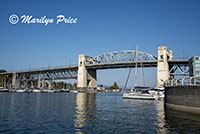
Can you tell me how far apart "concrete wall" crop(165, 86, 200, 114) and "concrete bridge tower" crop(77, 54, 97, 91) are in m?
104

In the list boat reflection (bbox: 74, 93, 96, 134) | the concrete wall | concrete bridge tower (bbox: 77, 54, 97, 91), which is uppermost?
concrete bridge tower (bbox: 77, 54, 97, 91)

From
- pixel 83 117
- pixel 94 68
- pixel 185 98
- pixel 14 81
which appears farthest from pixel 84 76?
pixel 83 117

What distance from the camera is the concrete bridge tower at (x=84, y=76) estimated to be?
439 ft

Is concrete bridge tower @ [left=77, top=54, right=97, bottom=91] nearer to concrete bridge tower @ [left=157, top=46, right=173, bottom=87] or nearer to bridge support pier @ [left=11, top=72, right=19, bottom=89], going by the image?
concrete bridge tower @ [left=157, top=46, right=173, bottom=87]

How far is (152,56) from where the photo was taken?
400 feet

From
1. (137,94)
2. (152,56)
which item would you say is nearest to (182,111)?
(137,94)

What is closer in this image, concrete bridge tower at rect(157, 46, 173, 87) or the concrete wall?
the concrete wall

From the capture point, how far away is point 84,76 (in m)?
134

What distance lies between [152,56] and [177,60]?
76.9ft

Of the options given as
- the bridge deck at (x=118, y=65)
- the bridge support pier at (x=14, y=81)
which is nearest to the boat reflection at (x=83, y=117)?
the bridge deck at (x=118, y=65)

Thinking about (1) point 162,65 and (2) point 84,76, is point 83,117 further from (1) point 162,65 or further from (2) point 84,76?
(2) point 84,76

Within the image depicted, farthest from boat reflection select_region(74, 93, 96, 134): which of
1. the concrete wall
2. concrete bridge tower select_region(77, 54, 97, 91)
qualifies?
concrete bridge tower select_region(77, 54, 97, 91)

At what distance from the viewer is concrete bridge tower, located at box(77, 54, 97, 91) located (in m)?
134

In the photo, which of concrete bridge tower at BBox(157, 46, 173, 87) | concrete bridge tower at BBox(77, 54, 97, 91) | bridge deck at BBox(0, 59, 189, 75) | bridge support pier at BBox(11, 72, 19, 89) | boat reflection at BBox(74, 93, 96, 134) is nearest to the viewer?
boat reflection at BBox(74, 93, 96, 134)
